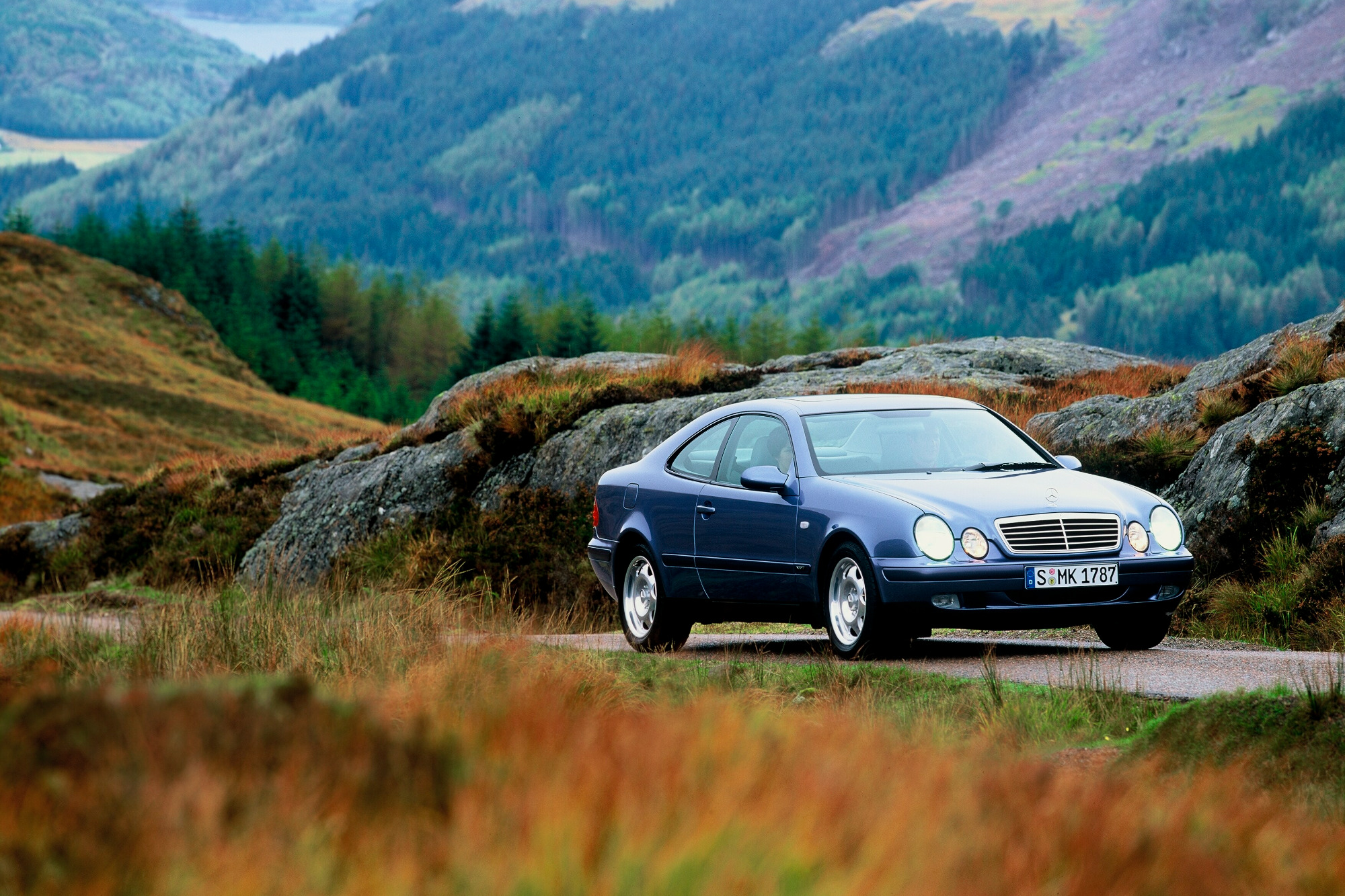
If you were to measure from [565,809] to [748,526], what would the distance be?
728 cm

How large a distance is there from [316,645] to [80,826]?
5.53 metres

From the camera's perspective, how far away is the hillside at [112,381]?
197 ft

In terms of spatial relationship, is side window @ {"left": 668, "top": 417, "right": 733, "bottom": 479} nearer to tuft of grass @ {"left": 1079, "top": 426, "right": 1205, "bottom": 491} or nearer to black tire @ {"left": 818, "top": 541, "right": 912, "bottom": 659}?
black tire @ {"left": 818, "top": 541, "right": 912, "bottom": 659}

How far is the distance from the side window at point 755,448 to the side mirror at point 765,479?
35 centimetres

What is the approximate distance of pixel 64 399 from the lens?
226ft

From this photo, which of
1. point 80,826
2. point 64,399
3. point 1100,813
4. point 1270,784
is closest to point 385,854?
point 80,826

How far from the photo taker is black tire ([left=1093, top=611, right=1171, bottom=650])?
32.7ft

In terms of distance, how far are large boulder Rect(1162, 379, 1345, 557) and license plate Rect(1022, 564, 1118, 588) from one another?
445cm

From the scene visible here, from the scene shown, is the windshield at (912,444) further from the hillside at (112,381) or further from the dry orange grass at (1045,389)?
the hillside at (112,381)

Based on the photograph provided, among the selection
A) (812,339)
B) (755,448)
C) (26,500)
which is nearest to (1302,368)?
(755,448)

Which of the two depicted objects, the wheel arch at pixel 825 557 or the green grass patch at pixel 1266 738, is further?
the wheel arch at pixel 825 557

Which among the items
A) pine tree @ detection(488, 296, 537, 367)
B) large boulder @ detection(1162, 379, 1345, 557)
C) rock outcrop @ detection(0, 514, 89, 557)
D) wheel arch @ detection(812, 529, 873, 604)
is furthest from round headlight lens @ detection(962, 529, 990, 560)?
pine tree @ detection(488, 296, 537, 367)

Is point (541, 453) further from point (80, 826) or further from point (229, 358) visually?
point (229, 358)

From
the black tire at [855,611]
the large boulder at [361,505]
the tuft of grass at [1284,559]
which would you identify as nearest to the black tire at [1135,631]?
the black tire at [855,611]
